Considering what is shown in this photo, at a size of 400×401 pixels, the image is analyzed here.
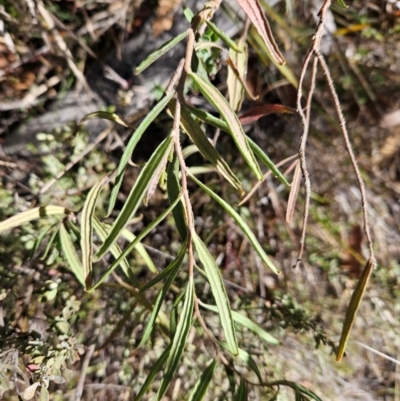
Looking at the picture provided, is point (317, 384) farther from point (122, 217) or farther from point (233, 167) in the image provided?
point (122, 217)

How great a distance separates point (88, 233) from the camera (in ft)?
2.36

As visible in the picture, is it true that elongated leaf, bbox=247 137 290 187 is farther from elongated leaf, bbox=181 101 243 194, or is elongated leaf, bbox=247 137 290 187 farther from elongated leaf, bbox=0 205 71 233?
elongated leaf, bbox=0 205 71 233

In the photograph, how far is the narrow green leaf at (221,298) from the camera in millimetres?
664

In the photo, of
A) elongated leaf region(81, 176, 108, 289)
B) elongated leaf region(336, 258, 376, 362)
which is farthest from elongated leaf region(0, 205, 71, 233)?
elongated leaf region(336, 258, 376, 362)

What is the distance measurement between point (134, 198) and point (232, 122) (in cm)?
17

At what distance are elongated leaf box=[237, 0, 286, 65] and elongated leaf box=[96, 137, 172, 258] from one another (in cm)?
19

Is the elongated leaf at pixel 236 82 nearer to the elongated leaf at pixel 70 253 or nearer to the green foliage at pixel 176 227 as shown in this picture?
the green foliage at pixel 176 227

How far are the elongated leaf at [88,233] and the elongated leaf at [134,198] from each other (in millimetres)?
142

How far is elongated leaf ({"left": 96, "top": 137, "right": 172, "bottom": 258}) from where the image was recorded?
544 mm

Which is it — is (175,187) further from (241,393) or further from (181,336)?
(241,393)

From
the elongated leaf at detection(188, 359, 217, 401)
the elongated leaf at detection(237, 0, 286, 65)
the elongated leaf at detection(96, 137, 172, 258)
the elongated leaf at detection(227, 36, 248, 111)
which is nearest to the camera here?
the elongated leaf at detection(96, 137, 172, 258)

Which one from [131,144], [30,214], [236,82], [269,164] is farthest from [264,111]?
[30,214]

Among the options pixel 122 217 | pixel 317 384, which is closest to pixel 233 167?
pixel 317 384

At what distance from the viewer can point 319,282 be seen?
1574mm
